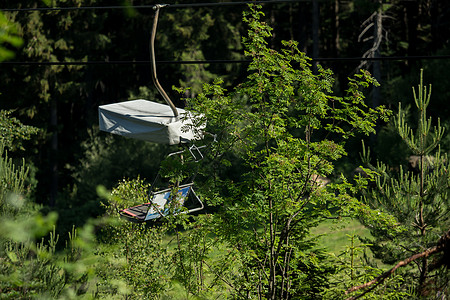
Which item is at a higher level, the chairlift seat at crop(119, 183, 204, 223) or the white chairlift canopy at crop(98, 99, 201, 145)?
the white chairlift canopy at crop(98, 99, 201, 145)

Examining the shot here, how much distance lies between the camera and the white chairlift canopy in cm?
761

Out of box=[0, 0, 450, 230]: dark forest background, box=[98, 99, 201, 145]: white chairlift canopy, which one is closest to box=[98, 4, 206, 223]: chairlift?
box=[98, 99, 201, 145]: white chairlift canopy

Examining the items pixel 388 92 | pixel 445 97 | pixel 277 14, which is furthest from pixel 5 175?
pixel 277 14

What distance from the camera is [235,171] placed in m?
21.2

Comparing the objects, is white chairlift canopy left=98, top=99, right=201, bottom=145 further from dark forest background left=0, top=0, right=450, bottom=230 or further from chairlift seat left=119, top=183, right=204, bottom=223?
dark forest background left=0, top=0, right=450, bottom=230

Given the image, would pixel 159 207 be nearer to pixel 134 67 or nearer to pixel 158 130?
pixel 158 130

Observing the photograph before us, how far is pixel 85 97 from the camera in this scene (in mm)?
32344

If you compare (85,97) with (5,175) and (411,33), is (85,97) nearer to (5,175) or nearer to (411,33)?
(411,33)

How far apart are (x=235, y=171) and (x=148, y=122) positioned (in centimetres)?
1356

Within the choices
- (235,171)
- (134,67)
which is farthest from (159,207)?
(134,67)

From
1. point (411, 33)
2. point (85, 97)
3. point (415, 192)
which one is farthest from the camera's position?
point (85, 97)

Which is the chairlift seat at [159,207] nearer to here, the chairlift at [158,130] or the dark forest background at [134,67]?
the chairlift at [158,130]

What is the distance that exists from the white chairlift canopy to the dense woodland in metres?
Result: 0.66

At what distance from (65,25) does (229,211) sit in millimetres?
21888
